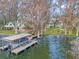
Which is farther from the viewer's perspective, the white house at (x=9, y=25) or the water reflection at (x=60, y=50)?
the white house at (x=9, y=25)

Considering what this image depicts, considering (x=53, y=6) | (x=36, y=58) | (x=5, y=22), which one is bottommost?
(x=36, y=58)

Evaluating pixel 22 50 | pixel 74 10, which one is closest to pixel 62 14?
pixel 74 10

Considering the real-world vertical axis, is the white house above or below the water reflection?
above

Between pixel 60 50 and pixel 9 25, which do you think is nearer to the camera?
pixel 60 50

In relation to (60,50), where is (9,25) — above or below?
above

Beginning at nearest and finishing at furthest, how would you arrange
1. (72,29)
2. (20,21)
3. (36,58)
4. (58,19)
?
(36,58), (72,29), (20,21), (58,19)

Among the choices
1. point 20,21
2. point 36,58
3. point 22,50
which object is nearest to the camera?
point 36,58

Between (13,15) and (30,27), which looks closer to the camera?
(30,27)

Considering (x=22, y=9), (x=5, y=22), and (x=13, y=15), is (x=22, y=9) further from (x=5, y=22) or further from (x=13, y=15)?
(x=5, y=22)

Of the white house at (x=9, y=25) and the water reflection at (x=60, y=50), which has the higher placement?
the white house at (x=9, y=25)

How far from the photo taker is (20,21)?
187ft

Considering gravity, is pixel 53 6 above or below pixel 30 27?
above

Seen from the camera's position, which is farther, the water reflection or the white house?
the white house

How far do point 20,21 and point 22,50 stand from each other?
3043 cm
